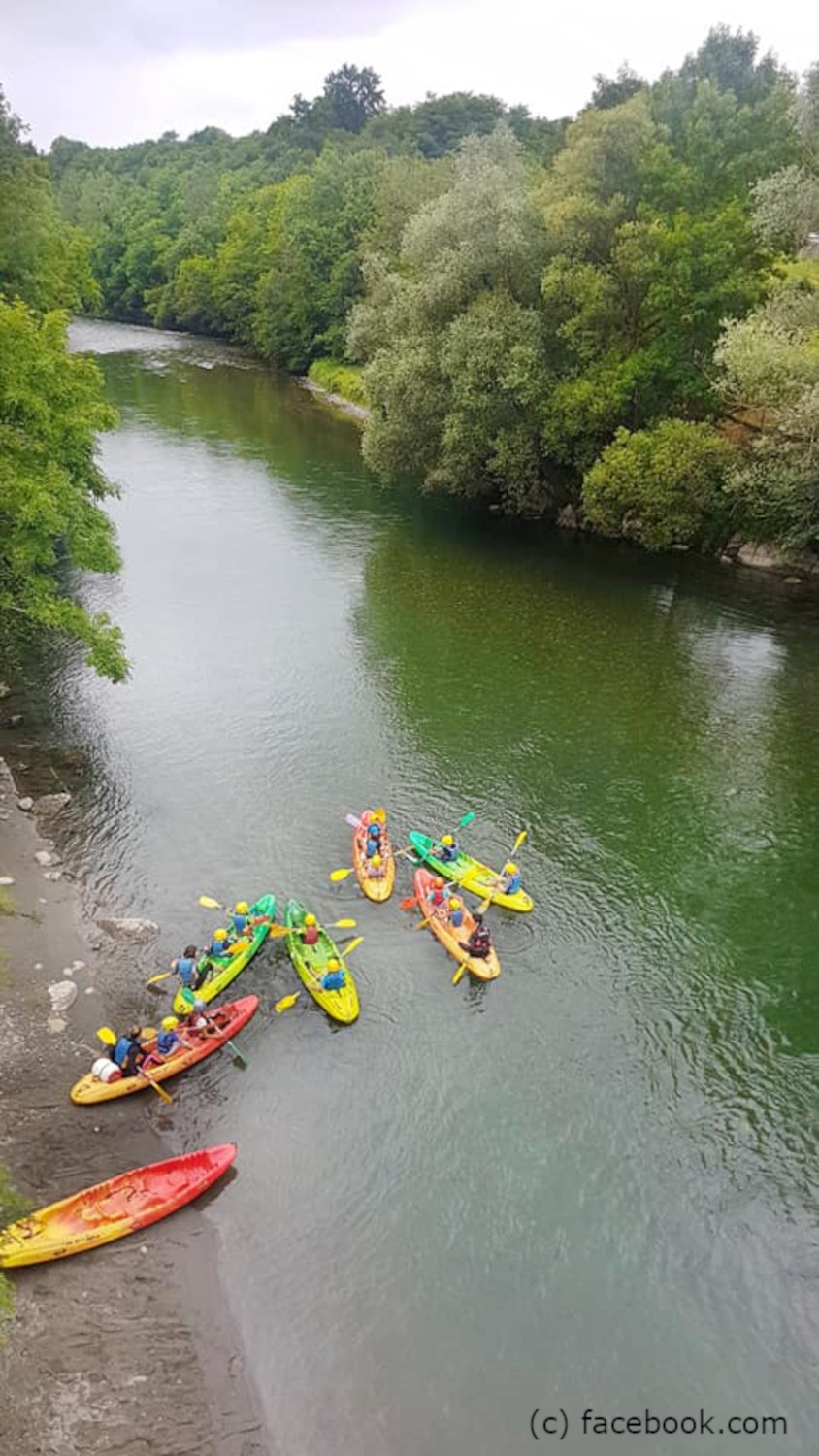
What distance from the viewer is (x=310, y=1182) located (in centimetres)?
1541

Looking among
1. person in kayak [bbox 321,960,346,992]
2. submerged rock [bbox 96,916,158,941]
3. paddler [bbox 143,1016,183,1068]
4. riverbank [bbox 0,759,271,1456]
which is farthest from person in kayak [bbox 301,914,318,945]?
riverbank [bbox 0,759,271,1456]

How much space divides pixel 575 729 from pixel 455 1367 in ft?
62.9

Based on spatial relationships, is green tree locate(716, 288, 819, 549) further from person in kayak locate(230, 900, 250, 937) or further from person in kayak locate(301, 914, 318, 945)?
person in kayak locate(230, 900, 250, 937)

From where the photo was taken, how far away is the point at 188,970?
61.5 ft

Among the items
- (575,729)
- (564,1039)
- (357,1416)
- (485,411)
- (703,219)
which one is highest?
(703,219)

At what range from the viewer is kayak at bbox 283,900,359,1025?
18.7 m

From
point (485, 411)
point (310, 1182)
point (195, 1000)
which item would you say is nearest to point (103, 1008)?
point (195, 1000)

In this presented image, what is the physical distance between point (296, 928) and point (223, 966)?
70.8 inches

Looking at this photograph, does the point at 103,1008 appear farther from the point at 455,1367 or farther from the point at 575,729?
the point at 575,729

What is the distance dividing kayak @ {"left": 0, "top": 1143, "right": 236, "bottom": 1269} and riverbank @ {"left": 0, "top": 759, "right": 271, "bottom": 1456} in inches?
10.1

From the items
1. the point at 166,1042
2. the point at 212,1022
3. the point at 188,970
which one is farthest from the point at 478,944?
the point at 166,1042

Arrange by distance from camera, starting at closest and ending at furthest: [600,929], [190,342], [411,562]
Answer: [600,929] → [411,562] → [190,342]

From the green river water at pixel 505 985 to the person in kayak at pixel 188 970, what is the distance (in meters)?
1.06

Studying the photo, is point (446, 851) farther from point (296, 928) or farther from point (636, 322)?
point (636, 322)
